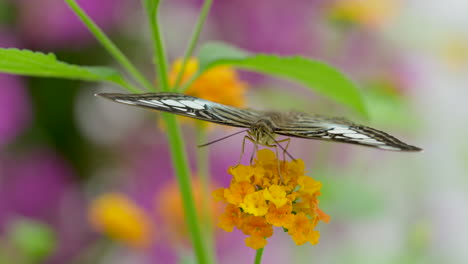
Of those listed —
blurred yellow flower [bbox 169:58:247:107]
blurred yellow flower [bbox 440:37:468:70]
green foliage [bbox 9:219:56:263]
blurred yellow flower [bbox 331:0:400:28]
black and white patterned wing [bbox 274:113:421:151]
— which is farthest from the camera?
blurred yellow flower [bbox 440:37:468:70]

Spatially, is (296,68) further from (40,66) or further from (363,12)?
(363,12)

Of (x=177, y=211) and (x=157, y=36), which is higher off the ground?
(x=157, y=36)

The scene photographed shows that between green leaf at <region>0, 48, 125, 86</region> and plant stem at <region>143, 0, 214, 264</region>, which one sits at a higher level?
green leaf at <region>0, 48, 125, 86</region>

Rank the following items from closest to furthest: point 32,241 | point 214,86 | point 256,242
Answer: point 256,242, point 214,86, point 32,241

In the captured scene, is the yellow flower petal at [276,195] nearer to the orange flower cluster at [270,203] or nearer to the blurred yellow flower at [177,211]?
the orange flower cluster at [270,203]

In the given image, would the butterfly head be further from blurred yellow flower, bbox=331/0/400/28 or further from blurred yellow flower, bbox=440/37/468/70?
blurred yellow flower, bbox=440/37/468/70

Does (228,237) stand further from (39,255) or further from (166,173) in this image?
(39,255)

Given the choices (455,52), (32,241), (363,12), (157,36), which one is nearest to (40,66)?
(157,36)

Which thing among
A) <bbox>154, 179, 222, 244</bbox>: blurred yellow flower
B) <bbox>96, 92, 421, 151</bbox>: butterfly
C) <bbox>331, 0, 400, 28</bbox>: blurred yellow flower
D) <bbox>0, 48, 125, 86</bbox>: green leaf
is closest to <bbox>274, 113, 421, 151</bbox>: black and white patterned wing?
<bbox>96, 92, 421, 151</bbox>: butterfly

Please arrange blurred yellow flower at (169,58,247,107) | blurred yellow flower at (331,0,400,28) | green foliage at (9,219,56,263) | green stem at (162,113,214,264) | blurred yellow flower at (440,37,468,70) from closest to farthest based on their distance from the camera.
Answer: green stem at (162,113,214,264) < blurred yellow flower at (169,58,247,107) < green foliage at (9,219,56,263) < blurred yellow flower at (331,0,400,28) < blurred yellow flower at (440,37,468,70)
